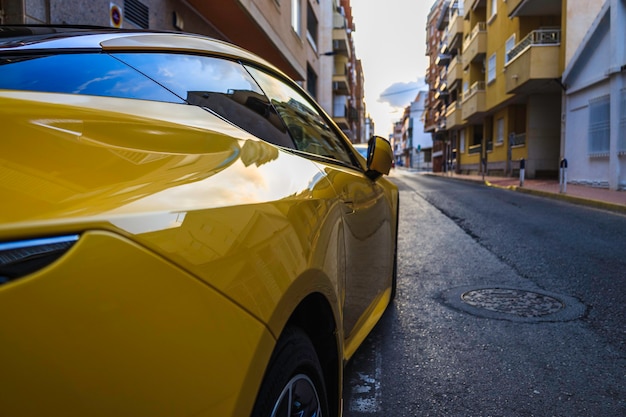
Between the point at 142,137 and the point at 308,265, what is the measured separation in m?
0.60

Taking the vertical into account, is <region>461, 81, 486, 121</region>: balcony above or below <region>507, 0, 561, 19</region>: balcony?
below

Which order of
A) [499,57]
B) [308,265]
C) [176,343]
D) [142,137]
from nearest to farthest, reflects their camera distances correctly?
Answer: 1. [176,343]
2. [142,137]
3. [308,265]
4. [499,57]

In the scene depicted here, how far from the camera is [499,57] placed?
26109 millimetres

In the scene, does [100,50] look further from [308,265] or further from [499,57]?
[499,57]

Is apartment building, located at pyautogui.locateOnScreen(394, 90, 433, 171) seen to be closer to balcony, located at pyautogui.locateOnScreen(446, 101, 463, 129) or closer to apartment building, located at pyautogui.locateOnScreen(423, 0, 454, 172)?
apartment building, located at pyautogui.locateOnScreen(423, 0, 454, 172)

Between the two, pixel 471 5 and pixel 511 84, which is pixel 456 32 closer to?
pixel 471 5

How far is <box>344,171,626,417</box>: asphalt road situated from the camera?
255 centimetres

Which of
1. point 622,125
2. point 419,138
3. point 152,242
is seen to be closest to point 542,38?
point 622,125

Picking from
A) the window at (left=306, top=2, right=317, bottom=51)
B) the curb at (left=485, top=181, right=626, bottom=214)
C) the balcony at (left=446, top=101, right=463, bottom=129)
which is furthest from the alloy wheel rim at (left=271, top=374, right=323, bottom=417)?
the balcony at (left=446, top=101, right=463, bottom=129)

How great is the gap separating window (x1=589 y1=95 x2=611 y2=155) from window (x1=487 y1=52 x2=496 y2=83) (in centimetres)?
1043

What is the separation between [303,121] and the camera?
8.21ft

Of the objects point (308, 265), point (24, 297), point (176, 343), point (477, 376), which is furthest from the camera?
point (477, 376)

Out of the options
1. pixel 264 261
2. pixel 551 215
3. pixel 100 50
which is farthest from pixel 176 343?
pixel 551 215

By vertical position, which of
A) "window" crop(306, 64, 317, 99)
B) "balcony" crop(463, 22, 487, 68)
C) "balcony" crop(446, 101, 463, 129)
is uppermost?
"balcony" crop(463, 22, 487, 68)
